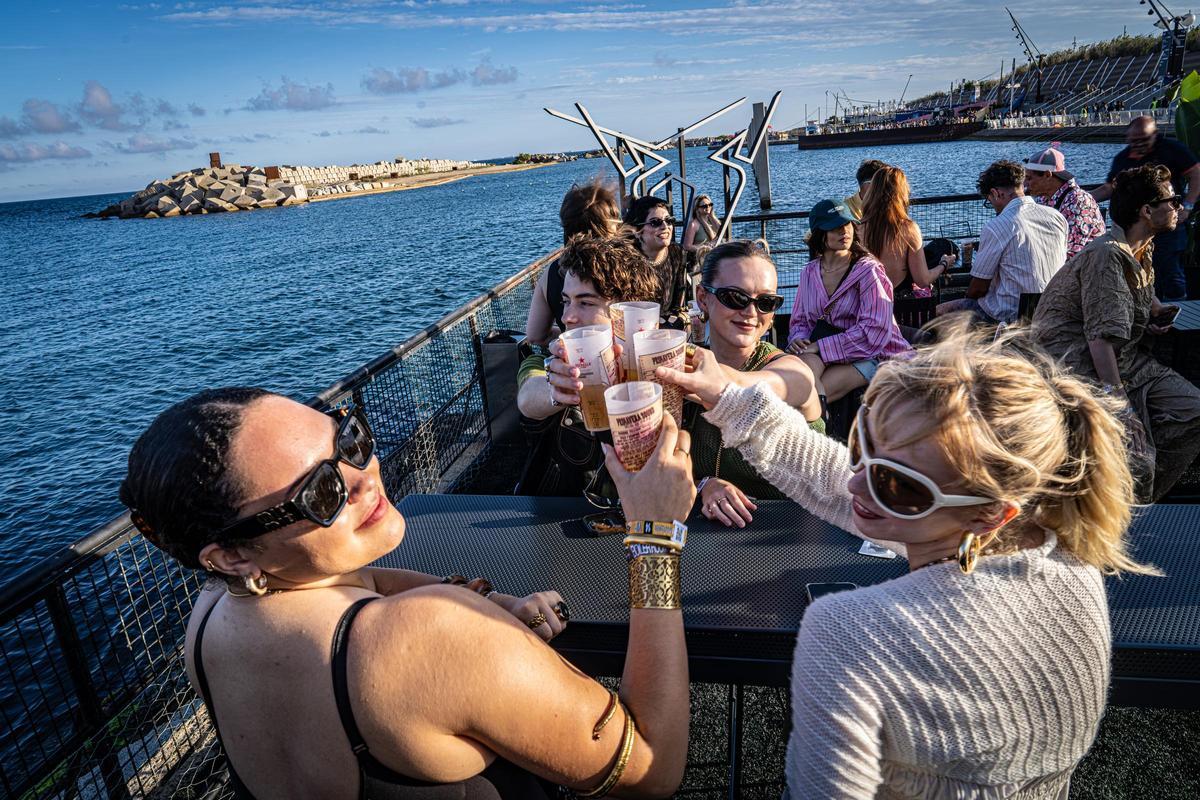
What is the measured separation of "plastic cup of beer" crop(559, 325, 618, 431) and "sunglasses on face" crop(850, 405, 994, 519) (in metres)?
0.81

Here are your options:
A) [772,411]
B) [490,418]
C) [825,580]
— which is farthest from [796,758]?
[490,418]

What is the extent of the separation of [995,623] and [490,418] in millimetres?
4593

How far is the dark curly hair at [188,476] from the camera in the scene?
1.28 meters

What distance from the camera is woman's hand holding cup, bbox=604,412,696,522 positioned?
5.24 feet

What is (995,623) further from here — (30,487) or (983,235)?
(30,487)

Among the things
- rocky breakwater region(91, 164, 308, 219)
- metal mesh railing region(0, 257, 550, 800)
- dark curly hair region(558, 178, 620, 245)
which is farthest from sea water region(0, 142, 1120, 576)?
rocky breakwater region(91, 164, 308, 219)

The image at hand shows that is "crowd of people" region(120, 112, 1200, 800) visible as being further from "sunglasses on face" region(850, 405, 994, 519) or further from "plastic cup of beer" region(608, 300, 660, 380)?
"plastic cup of beer" region(608, 300, 660, 380)

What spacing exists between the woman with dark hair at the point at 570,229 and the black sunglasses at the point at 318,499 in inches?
101

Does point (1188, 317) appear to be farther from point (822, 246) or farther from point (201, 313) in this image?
point (201, 313)

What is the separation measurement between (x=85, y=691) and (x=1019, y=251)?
566 cm

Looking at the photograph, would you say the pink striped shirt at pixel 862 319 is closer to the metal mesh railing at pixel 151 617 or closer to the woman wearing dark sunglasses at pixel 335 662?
the metal mesh railing at pixel 151 617

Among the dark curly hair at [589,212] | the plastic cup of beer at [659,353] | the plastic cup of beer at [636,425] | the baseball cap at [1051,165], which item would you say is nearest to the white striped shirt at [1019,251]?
the baseball cap at [1051,165]

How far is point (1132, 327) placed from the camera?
3.79 metres

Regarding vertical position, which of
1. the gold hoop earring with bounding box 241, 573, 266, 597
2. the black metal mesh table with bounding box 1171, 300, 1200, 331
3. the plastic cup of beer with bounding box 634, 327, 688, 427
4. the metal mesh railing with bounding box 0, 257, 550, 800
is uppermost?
the plastic cup of beer with bounding box 634, 327, 688, 427
